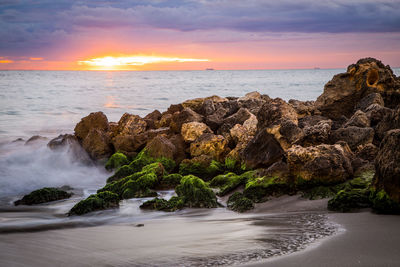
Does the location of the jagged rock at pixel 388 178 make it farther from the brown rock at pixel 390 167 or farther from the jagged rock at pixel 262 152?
the jagged rock at pixel 262 152

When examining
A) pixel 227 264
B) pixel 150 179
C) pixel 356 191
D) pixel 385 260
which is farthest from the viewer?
pixel 150 179

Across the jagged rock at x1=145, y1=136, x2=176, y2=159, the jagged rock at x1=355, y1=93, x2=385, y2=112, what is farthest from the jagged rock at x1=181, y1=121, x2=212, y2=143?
the jagged rock at x1=355, y1=93, x2=385, y2=112

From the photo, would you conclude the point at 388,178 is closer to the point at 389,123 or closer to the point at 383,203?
the point at 383,203

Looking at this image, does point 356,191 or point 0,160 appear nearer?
point 356,191

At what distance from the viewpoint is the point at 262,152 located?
24.1ft

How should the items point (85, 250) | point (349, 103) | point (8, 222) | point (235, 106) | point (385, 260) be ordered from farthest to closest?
point (235, 106) → point (349, 103) → point (8, 222) → point (85, 250) → point (385, 260)

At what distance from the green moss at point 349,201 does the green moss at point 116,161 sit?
605 cm

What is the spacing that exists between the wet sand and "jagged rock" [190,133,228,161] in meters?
4.87

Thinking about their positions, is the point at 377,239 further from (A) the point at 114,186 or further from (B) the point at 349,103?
(B) the point at 349,103

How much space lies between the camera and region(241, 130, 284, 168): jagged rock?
7125mm

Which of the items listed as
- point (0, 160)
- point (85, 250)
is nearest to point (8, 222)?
point (85, 250)

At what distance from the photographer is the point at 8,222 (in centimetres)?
582

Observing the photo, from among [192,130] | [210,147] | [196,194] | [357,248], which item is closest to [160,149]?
[210,147]

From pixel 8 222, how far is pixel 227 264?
4245 mm
